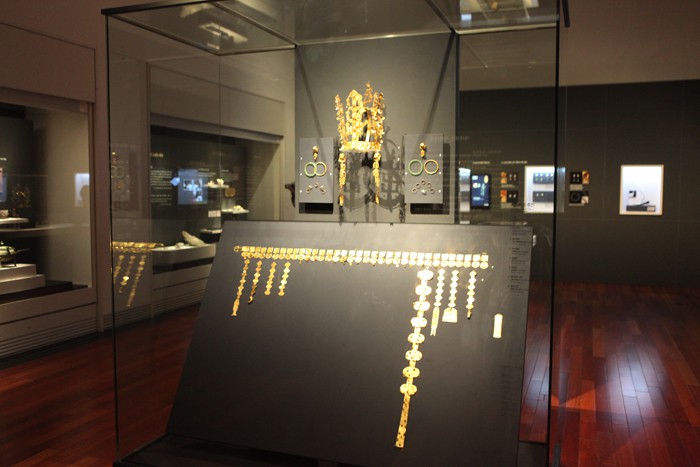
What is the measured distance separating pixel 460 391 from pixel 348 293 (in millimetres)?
676

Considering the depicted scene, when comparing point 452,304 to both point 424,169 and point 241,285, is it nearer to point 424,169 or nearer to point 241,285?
point 424,169

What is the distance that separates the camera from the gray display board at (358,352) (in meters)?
2.37

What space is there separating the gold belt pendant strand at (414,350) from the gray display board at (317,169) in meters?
0.74

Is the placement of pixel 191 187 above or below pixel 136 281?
above

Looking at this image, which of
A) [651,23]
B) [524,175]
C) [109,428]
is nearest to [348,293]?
[524,175]

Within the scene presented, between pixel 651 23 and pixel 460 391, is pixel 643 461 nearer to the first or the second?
pixel 460 391

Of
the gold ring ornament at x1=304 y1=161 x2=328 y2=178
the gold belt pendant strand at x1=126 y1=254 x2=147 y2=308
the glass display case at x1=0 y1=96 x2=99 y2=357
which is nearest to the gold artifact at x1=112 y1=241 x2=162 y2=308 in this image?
the gold belt pendant strand at x1=126 y1=254 x2=147 y2=308

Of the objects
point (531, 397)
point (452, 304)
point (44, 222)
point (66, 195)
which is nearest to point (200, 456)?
point (452, 304)

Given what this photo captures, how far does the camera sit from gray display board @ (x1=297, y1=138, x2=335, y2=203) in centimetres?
317

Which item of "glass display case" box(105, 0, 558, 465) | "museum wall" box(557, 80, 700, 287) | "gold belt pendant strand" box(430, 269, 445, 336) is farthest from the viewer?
"museum wall" box(557, 80, 700, 287)

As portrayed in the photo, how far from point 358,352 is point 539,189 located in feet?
3.23

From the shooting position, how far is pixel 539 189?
95.4 inches

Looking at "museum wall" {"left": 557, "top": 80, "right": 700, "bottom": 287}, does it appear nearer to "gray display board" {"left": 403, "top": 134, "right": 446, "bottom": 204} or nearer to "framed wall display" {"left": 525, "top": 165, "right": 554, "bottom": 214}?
"gray display board" {"left": 403, "top": 134, "right": 446, "bottom": 204}

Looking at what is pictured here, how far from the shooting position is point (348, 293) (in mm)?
2797
